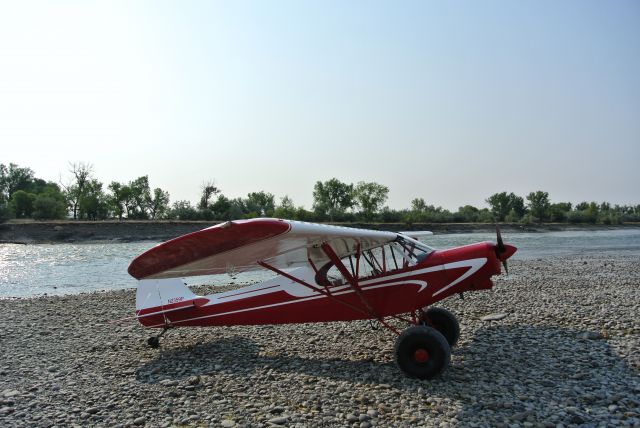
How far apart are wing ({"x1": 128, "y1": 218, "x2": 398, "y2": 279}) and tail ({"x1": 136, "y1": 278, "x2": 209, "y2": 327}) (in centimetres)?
58

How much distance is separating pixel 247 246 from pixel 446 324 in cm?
343

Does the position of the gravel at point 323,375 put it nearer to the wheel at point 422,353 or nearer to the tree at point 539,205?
the wheel at point 422,353

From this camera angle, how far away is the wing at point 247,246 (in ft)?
15.6

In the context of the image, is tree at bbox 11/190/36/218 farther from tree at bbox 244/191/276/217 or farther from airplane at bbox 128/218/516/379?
airplane at bbox 128/218/516/379

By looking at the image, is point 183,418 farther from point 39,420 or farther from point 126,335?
point 126,335

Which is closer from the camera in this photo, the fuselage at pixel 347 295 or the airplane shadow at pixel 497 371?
the airplane shadow at pixel 497 371

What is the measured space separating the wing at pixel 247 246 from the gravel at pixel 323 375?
1465mm

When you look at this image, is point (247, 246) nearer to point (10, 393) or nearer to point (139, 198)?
point (10, 393)

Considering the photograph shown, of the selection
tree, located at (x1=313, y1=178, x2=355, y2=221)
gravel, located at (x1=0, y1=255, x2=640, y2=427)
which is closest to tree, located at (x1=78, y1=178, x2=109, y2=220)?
tree, located at (x1=313, y1=178, x2=355, y2=221)

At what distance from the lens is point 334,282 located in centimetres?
667

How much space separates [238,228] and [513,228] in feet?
228

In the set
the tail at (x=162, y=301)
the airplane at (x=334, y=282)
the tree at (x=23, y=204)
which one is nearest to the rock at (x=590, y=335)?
the airplane at (x=334, y=282)

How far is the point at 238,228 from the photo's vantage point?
4.65 metres

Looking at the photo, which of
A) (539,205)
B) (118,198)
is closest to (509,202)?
(539,205)
